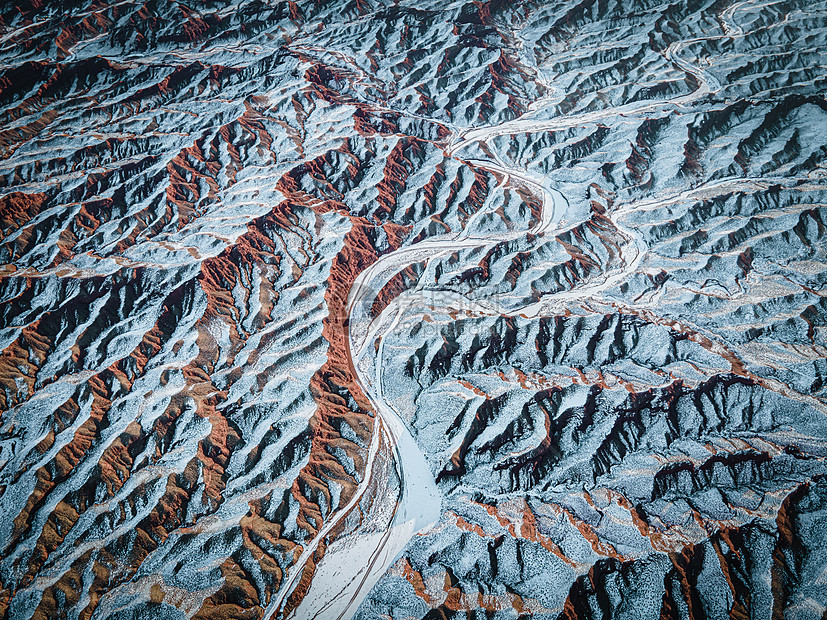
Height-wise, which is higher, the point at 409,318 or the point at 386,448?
the point at 409,318

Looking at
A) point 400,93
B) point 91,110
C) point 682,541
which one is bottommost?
point 682,541

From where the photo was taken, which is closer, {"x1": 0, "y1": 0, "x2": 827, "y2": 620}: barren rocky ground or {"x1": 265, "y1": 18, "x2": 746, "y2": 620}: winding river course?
{"x1": 265, "y1": 18, "x2": 746, "y2": 620}: winding river course

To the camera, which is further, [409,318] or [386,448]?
[409,318]

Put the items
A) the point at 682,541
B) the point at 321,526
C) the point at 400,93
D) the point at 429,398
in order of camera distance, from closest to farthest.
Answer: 1. the point at 682,541
2. the point at 321,526
3. the point at 429,398
4. the point at 400,93

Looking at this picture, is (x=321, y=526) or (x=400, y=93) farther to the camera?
(x=400, y=93)

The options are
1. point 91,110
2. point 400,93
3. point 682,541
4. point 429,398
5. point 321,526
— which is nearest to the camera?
point 682,541

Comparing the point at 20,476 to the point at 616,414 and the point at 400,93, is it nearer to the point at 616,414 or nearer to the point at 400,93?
the point at 616,414

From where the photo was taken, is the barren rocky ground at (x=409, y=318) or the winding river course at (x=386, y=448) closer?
the winding river course at (x=386, y=448)

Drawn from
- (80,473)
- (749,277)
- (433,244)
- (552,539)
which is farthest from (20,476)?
(749,277)

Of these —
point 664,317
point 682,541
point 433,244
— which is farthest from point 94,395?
point 664,317

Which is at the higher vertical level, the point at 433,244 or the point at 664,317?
the point at 433,244
